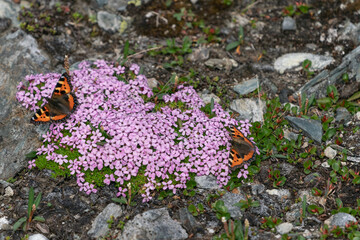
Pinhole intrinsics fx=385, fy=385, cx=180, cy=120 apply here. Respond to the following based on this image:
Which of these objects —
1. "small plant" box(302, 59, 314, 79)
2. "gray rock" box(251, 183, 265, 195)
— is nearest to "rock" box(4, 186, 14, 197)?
"gray rock" box(251, 183, 265, 195)

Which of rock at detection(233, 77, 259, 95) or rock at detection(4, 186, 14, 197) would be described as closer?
Result: rock at detection(4, 186, 14, 197)

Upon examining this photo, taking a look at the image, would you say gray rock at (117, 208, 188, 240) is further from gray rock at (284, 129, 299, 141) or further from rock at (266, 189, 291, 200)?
gray rock at (284, 129, 299, 141)

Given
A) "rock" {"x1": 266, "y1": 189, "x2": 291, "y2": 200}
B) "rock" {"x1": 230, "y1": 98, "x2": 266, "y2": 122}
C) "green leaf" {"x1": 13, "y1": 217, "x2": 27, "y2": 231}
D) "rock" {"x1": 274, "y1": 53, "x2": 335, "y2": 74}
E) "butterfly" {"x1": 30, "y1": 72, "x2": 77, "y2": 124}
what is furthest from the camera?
"rock" {"x1": 274, "y1": 53, "x2": 335, "y2": 74}

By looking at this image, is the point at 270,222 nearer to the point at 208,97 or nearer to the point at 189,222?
the point at 189,222

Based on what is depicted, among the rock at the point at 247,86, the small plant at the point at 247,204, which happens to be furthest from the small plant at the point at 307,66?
the small plant at the point at 247,204

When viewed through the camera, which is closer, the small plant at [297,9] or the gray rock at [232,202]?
the gray rock at [232,202]

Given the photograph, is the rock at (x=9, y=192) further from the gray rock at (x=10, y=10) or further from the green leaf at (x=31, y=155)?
the gray rock at (x=10, y=10)
